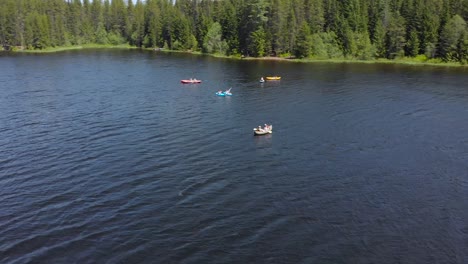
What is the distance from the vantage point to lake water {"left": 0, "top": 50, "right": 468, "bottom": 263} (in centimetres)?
3841

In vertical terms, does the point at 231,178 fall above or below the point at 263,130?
below

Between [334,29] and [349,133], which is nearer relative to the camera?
[349,133]

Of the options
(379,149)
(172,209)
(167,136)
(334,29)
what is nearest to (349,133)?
(379,149)

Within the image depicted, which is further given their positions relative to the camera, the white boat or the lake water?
the white boat

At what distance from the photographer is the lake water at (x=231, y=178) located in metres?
38.4

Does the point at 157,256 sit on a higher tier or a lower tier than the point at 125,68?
lower

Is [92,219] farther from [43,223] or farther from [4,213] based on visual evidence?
[4,213]

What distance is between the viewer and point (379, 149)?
65.1 meters

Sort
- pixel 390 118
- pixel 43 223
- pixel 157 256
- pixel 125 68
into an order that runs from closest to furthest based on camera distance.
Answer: pixel 157 256, pixel 43 223, pixel 390 118, pixel 125 68

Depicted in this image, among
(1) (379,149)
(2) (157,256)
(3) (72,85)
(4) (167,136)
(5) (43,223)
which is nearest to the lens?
(2) (157,256)

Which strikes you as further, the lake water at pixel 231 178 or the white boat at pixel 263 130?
the white boat at pixel 263 130

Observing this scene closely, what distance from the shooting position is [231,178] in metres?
52.7

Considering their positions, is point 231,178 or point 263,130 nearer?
point 231,178

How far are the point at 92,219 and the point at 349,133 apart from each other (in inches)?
1868
